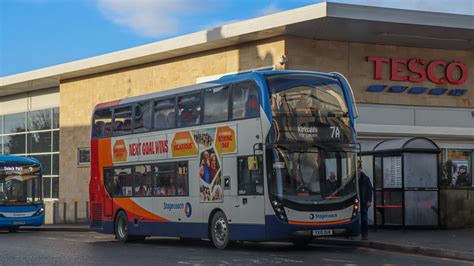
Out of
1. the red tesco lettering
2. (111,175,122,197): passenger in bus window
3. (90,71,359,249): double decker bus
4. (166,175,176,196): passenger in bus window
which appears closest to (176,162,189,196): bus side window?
(90,71,359,249): double decker bus

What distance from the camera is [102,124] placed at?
2386 cm

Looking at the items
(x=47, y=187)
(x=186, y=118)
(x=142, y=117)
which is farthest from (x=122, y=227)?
(x=47, y=187)

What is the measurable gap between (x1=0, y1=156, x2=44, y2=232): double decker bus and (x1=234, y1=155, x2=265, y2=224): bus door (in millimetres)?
15057

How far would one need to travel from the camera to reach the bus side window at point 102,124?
23.5 meters

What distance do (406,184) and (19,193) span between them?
15701 mm

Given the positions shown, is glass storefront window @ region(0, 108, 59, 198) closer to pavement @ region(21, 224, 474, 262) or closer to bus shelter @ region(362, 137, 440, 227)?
bus shelter @ region(362, 137, 440, 227)

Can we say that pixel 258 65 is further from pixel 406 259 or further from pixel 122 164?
pixel 406 259

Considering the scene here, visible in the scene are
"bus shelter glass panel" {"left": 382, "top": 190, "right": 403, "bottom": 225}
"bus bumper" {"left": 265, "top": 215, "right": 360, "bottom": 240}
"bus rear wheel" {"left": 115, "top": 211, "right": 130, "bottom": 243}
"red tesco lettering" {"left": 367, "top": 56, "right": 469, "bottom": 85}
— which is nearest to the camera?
"bus bumper" {"left": 265, "top": 215, "right": 360, "bottom": 240}

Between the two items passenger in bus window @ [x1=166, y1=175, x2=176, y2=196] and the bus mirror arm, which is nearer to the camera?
the bus mirror arm

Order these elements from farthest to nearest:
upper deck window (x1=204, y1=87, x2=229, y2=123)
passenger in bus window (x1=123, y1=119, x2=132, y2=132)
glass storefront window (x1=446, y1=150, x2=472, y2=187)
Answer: glass storefront window (x1=446, y1=150, x2=472, y2=187), passenger in bus window (x1=123, y1=119, x2=132, y2=132), upper deck window (x1=204, y1=87, x2=229, y2=123)

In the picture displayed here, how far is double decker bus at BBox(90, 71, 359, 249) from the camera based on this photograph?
17250 mm

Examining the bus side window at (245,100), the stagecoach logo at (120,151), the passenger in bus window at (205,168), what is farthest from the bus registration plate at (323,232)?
the stagecoach logo at (120,151)

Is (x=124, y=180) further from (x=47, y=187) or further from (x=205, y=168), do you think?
(x=47, y=187)

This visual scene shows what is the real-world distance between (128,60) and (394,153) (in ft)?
46.6
